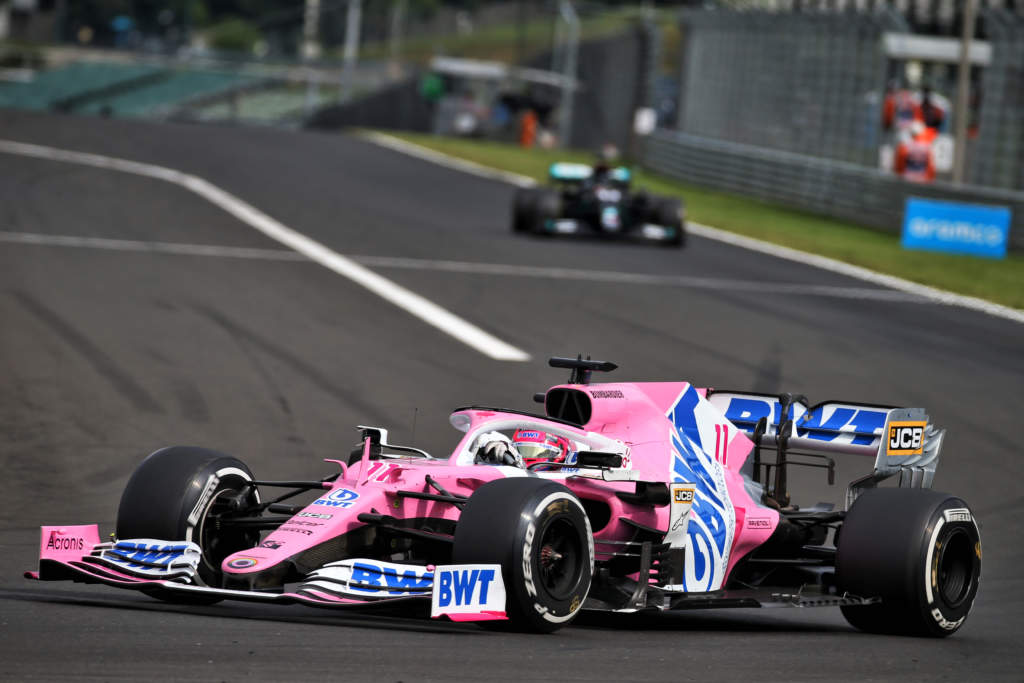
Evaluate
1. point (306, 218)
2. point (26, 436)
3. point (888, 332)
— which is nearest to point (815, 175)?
point (306, 218)

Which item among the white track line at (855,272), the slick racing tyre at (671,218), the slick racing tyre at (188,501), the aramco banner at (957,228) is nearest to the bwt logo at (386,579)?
the slick racing tyre at (188,501)

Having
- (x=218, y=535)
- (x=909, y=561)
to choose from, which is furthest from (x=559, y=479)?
(x=909, y=561)

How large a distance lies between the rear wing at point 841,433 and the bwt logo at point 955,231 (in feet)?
73.5

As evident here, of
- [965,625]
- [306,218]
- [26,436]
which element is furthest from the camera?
[306,218]

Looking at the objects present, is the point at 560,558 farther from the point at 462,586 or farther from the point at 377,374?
the point at 377,374

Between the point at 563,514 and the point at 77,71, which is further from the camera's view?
the point at 77,71

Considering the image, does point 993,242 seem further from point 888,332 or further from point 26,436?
point 26,436

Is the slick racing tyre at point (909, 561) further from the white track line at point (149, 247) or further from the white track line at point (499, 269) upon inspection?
the white track line at point (149, 247)

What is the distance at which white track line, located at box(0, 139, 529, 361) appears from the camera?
59.7 feet

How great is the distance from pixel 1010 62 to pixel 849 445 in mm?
26125

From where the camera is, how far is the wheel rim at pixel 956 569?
8.37m

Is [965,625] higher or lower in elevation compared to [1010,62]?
lower

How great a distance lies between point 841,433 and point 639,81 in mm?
64084

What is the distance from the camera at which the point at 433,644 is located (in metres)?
6.80
